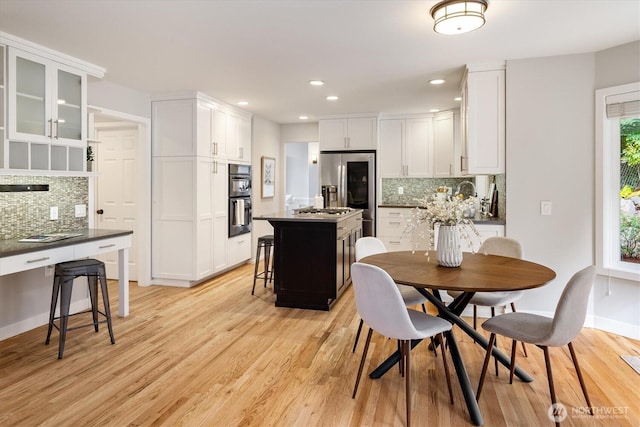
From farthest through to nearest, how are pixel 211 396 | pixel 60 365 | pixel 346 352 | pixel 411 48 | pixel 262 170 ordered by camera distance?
pixel 262 170, pixel 411 48, pixel 346 352, pixel 60 365, pixel 211 396

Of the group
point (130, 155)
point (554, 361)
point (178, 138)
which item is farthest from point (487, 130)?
point (130, 155)

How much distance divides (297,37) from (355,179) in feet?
11.2

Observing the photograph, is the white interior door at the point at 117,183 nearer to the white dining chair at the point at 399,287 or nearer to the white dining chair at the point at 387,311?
the white dining chair at the point at 399,287

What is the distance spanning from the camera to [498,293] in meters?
2.87

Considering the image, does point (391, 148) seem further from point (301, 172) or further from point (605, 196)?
point (301, 172)

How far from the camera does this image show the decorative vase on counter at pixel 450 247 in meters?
2.53

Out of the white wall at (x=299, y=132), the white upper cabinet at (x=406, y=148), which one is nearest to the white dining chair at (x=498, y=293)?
the white upper cabinet at (x=406, y=148)

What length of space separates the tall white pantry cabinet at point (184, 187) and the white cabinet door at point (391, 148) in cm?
265

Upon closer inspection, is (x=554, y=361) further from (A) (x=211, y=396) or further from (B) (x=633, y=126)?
(A) (x=211, y=396)

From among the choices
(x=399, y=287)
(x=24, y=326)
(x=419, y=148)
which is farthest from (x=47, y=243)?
(x=419, y=148)

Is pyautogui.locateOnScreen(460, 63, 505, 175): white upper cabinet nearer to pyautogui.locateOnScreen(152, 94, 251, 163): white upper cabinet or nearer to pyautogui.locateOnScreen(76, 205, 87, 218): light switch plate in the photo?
pyautogui.locateOnScreen(152, 94, 251, 163): white upper cabinet

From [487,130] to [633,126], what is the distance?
45.5 inches

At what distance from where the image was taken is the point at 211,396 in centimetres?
240

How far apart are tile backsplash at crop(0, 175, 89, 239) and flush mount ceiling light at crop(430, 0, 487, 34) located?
3568 mm
